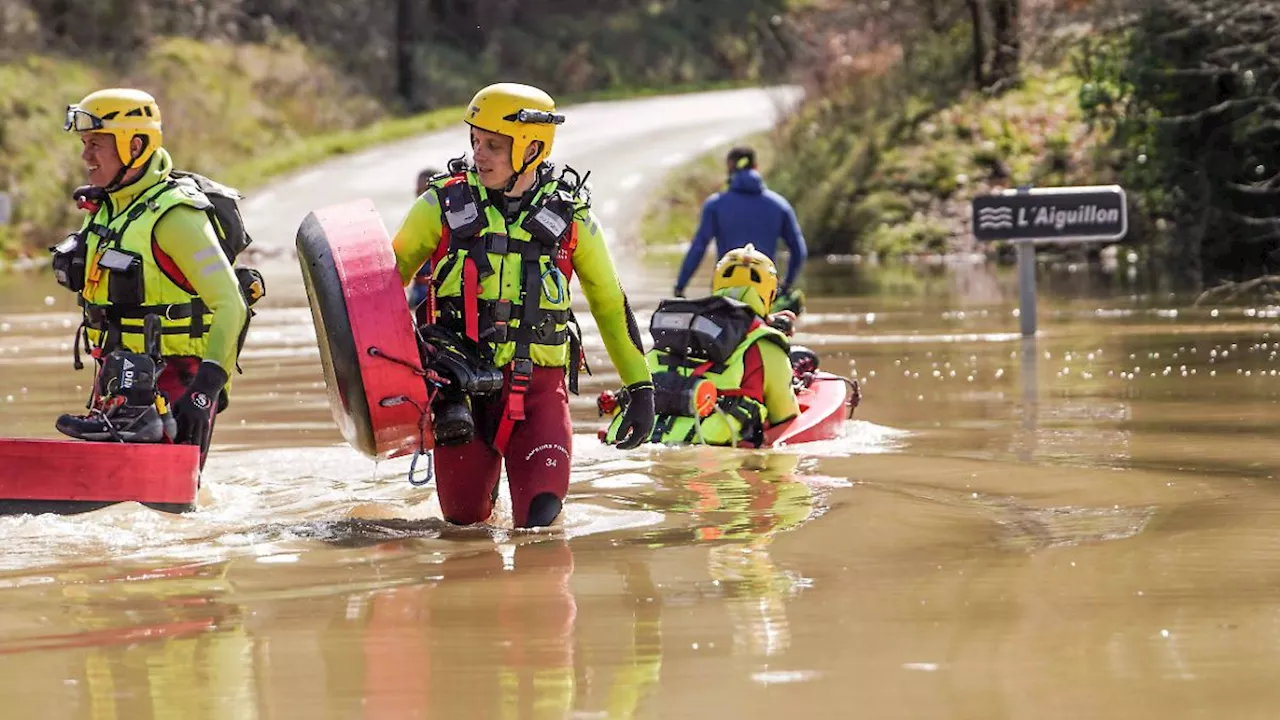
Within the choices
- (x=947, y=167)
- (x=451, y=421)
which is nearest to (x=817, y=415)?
(x=451, y=421)

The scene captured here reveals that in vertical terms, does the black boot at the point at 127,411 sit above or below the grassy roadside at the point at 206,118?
below

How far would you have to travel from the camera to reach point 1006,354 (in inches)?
663

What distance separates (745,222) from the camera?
17.6 meters

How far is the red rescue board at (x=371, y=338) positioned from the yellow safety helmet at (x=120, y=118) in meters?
1.20

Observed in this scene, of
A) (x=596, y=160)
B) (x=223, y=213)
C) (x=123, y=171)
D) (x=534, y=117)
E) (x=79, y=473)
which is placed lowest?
(x=79, y=473)

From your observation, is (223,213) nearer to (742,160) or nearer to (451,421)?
(451,421)

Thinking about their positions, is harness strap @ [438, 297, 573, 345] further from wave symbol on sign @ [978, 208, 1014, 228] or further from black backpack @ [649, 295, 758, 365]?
wave symbol on sign @ [978, 208, 1014, 228]

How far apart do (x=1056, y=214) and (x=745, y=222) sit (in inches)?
106

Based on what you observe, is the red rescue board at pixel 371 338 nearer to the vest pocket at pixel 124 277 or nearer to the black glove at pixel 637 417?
the black glove at pixel 637 417

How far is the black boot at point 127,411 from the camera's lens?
29.0 ft

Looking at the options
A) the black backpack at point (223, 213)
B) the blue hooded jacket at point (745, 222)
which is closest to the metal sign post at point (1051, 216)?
the blue hooded jacket at point (745, 222)

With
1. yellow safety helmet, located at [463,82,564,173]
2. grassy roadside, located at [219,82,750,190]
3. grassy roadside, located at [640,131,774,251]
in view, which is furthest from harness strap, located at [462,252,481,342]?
grassy roadside, located at [219,82,750,190]

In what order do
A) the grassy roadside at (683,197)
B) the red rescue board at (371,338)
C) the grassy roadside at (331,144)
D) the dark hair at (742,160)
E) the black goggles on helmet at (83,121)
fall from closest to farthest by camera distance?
the red rescue board at (371,338), the black goggles on helmet at (83,121), the dark hair at (742,160), the grassy roadside at (683,197), the grassy roadside at (331,144)

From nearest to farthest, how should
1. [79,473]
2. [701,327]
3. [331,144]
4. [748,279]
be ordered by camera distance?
[79,473] → [701,327] → [748,279] → [331,144]
